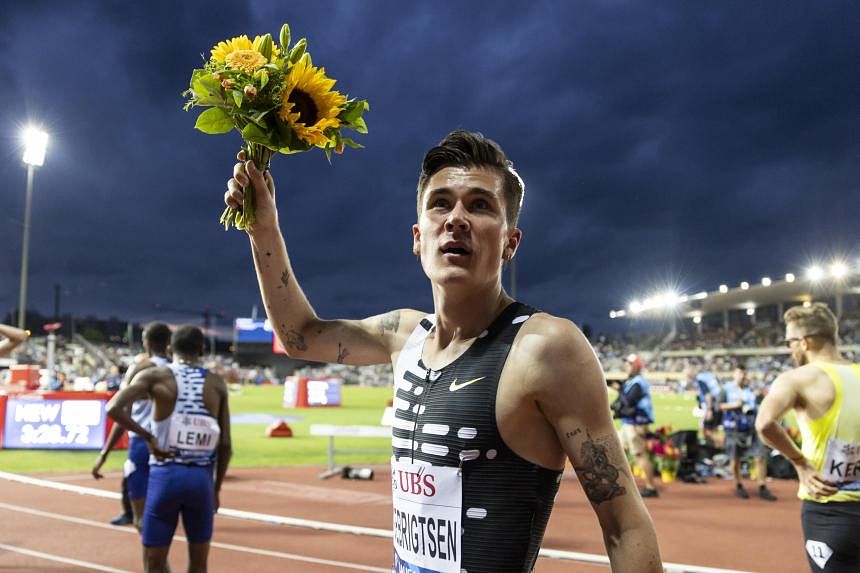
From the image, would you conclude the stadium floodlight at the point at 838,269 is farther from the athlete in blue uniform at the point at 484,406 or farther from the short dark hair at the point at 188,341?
the athlete in blue uniform at the point at 484,406

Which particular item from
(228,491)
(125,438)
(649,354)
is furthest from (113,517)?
(649,354)

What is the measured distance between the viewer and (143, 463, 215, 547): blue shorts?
203 inches

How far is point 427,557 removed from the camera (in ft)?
6.73

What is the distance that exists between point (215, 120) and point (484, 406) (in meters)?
1.42

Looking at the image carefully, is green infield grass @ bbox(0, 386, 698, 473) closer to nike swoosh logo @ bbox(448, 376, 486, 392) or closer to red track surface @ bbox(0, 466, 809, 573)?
red track surface @ bbox(0, 466, 809, 573)

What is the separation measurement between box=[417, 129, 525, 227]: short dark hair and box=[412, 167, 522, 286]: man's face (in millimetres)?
28

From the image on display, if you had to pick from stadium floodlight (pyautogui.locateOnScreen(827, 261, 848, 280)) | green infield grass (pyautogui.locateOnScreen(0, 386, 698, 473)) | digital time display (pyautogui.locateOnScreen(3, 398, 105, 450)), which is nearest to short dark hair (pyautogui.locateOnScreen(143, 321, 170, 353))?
green infield grass (pyautogui.locateOnScreen(0, 386, 698, 473))

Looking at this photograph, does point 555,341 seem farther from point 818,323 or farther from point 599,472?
point 818,323

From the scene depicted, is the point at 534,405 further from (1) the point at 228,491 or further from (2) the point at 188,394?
(1) the point at 228,491

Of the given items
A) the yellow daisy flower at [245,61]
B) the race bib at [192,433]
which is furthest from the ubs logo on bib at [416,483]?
the race bib at [192,433]

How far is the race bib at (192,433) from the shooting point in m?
5.47

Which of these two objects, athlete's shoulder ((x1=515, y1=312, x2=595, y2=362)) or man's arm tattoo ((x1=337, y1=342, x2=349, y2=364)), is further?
man's arm tattoo ((x1=337, y1=342, x2=349, y2=364))

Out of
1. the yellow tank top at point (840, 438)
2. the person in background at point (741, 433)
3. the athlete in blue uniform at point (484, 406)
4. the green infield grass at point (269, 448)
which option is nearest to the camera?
the athlete in blue uniform at point (484, 406)

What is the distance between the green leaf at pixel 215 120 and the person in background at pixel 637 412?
10370 mm
